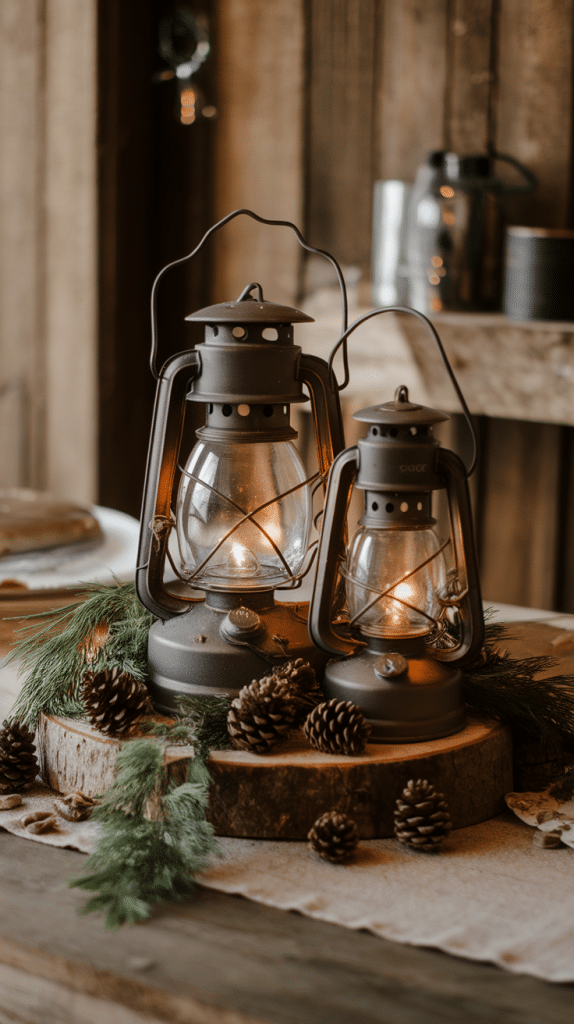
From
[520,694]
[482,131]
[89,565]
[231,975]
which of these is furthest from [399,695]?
[482,131]

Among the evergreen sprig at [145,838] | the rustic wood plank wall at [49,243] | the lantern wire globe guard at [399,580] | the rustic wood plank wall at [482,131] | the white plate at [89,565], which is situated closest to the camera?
the evergreen sprig at [145,838]

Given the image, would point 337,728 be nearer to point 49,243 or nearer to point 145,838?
point 145,838

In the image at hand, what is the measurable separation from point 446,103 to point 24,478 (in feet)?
3.96

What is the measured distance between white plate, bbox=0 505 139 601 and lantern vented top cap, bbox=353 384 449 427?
480 mm

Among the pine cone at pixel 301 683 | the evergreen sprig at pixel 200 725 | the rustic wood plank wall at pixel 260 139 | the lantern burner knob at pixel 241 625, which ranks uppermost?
the rustic wood plank wall at pixel 260 139

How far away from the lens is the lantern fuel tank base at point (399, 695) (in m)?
0.80

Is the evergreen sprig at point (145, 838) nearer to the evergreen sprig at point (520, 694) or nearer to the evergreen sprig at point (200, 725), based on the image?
the evergreen sprig at point (200, 725)

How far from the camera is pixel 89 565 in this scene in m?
1.39


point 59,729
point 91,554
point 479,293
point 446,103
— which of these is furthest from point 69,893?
point 446,103

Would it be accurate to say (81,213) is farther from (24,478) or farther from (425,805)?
(425,805)

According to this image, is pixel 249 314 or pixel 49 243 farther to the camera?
pixel 49 243

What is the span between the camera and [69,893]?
70cm

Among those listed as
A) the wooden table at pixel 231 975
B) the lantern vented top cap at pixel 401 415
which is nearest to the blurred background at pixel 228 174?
the lantern vented top cap at pixel 401 415

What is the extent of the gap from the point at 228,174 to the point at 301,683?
171cm
